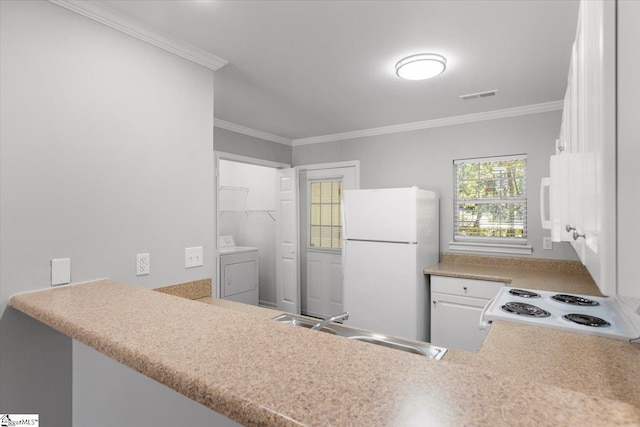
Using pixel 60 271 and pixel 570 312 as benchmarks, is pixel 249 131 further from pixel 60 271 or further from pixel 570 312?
pixel 570 312

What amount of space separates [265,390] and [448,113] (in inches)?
130

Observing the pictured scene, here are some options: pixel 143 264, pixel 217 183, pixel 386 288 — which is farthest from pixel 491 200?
pixel 143 264

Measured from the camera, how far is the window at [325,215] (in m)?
4.34

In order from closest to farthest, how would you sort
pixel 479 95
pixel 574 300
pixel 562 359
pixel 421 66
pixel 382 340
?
pixel 562 359
pixel 382 340
pixel 574 300
pixel 421 66
pixel 479 95

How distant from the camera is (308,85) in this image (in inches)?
102

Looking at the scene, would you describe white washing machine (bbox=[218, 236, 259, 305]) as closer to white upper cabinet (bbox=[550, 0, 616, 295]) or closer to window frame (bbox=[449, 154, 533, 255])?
window frame (bbox=[449, 154, 533, 255])

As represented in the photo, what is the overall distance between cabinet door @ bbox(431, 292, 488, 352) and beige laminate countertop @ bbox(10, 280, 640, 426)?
2422 millimetres

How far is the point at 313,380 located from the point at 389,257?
2.56m

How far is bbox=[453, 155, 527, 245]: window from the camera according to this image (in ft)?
10.7

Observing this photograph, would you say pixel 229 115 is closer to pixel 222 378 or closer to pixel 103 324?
pixel 103 324

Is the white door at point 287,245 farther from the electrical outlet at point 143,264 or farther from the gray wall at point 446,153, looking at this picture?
the electrical outlet at point 143,264

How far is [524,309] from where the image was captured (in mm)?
1815

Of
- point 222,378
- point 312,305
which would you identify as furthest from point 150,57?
point 312,305

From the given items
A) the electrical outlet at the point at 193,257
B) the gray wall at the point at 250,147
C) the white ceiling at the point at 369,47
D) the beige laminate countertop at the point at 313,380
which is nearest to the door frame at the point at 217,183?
the gray wall at the point at 250,147
